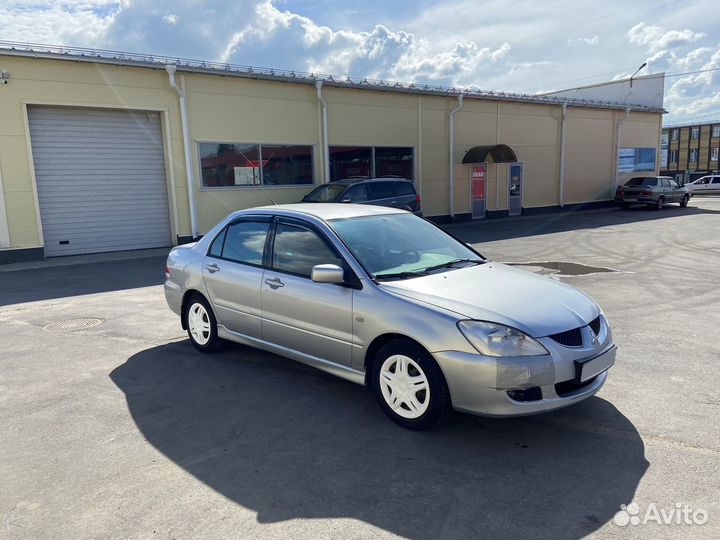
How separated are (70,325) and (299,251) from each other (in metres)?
4.23

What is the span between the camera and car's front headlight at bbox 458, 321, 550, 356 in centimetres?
345

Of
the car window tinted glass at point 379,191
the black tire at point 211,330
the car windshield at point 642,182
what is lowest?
the black tire at point 211,330

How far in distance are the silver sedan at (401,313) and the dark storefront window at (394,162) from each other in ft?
45.2

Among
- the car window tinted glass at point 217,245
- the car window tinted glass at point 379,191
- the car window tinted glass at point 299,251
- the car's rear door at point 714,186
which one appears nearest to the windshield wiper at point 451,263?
the car window tinted glass at point 299,251

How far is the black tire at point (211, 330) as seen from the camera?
222 inches

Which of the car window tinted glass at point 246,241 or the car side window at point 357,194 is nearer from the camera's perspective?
the car window tinted glass at point 246,241

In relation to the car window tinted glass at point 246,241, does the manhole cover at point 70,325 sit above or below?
below

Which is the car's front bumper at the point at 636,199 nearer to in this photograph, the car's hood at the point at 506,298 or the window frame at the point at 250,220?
the car's hood at the point at 506,298

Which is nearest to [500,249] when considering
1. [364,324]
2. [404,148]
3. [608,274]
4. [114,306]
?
[608,274]

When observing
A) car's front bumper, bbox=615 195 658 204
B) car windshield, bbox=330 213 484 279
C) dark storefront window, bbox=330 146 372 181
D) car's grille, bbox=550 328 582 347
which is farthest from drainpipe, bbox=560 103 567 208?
car's grille, bbox=550 328 582 347

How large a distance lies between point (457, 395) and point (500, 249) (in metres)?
10.6

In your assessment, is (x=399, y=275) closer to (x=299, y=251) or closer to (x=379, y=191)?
(x=299, y=251)

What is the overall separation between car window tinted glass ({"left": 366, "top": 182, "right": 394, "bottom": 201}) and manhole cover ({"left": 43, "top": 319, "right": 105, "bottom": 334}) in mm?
8741

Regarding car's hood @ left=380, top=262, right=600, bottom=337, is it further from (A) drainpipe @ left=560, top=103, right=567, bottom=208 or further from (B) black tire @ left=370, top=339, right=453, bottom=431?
(A) drainpipe @ left=560, top=103, right=567, bottom=208
